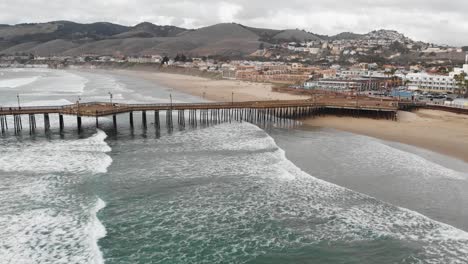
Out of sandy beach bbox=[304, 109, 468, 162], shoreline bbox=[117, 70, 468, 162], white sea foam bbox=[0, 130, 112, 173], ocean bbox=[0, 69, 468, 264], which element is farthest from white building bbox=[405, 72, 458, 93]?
white sea foam bbox=[0, 130, 112, 173]

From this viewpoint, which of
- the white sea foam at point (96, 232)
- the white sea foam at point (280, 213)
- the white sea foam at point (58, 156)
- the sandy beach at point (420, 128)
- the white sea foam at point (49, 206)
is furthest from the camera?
the sandy beach at point (420, 128)

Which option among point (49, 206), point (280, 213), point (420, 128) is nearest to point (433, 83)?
point (420, 128)

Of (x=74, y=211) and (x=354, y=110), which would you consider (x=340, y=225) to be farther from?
(x=354, y=110)

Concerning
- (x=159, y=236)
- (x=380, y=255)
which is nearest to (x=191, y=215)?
(x=159, y=236)

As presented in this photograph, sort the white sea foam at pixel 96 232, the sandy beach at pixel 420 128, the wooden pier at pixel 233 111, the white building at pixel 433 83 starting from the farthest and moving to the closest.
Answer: the white building at pixel 433 83, the wooden pier at pixel 233 111, the sandy beach at pixel 420 128, the white sea foam at pixel 96 232

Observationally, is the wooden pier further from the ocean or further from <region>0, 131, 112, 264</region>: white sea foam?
<region>0, 131, 112, 264</region>: white sea foam

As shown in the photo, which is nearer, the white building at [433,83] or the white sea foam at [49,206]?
the white sea foam at [49,206]

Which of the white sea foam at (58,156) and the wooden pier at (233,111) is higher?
the wooden pier at (233,111)

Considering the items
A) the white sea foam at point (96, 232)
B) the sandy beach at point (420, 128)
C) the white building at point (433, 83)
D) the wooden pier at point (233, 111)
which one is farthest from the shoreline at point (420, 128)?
the white sea foam at point (96, 232)

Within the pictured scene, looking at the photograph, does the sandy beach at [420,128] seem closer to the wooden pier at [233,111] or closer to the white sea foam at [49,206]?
the wooden pier at [233,111]
